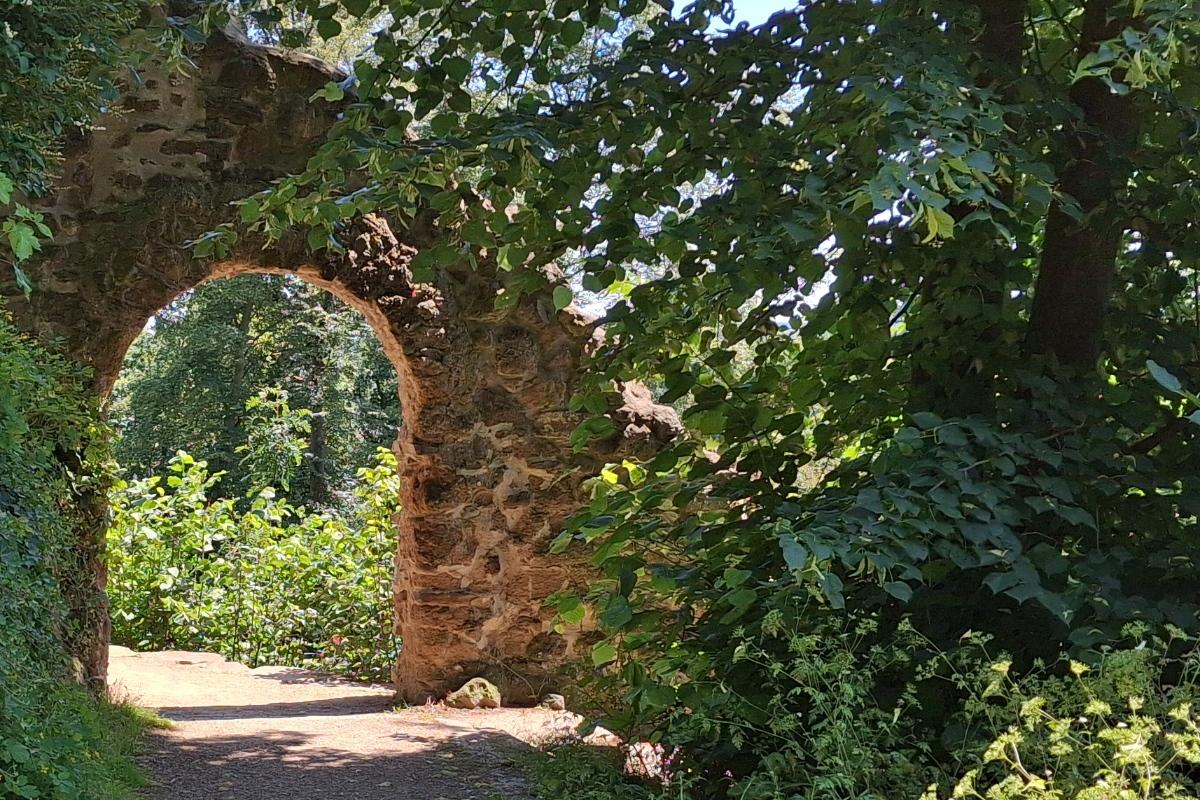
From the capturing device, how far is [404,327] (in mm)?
6258

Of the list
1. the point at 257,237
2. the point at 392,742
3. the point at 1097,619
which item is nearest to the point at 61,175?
the point at 257,237

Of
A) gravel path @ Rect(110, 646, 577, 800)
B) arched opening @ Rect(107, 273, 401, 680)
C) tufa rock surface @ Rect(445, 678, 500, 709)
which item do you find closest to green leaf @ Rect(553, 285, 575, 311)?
gravel path @ Rect(110, 646, 577, 800)

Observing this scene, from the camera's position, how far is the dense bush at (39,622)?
3000 millimetres

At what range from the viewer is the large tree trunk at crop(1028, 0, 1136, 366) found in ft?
10.2

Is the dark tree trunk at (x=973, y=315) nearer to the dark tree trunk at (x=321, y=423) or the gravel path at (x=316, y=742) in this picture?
the gravel path at (x=316, y=742)

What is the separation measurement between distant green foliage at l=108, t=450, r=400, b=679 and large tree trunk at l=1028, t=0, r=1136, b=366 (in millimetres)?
5675

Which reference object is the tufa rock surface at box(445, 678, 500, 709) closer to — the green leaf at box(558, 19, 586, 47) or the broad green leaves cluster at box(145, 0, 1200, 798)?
the broad green leaves cluster at box(145, 0, 1200, 798)

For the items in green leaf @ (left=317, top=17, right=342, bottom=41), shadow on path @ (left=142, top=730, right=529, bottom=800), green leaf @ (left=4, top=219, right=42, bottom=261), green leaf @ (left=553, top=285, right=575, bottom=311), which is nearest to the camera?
green leaf @ (left=4, top=219, right=42, bottom=261)

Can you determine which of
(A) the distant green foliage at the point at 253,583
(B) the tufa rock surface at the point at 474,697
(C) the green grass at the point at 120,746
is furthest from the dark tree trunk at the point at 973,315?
(A) the distant green foliage at the point at 253,583

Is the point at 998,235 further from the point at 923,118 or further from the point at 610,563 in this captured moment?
the point at 610,563

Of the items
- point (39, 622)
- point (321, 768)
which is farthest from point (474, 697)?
point (39, 622)

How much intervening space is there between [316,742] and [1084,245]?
157 inches

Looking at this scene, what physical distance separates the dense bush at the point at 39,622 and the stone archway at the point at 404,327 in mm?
797

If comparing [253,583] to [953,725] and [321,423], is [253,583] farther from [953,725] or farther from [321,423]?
[953,725]
